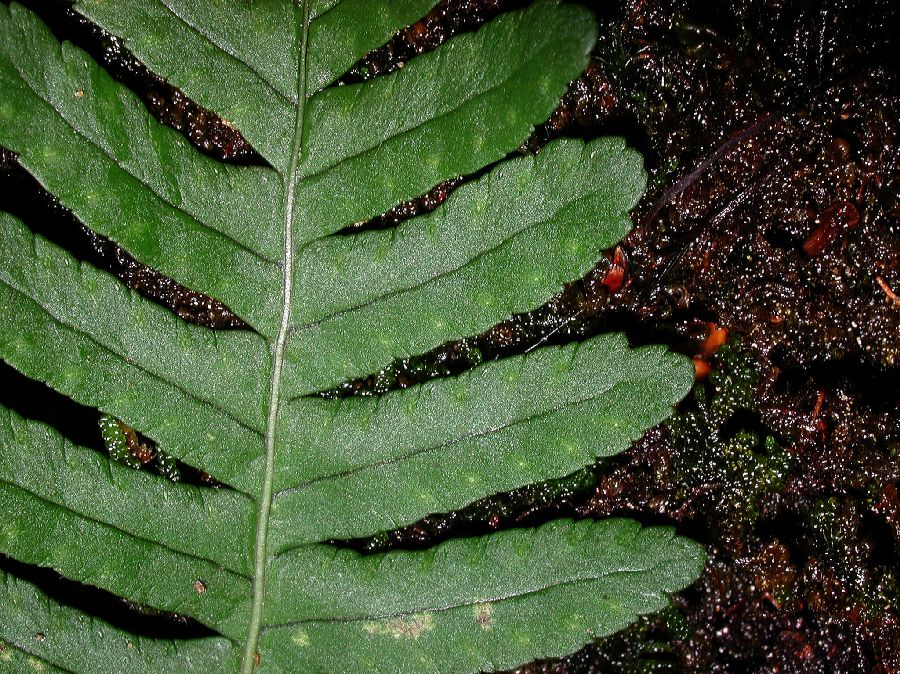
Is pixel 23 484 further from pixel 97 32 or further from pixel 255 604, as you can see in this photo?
pixel 97 32

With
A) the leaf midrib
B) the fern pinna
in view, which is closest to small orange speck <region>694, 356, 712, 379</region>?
the fern pinna

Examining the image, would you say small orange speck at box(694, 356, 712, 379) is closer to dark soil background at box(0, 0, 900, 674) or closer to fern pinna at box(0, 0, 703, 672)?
dark soil background at box(0, 0, 900, 674)

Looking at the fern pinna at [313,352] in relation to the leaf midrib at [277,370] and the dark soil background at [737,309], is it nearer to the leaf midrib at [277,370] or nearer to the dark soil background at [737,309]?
the leaf midrib at [277,370]

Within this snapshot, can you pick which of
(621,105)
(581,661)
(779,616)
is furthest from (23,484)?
(779,616)

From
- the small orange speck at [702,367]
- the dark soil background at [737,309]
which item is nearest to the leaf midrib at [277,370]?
the dark soil background at [737,309]

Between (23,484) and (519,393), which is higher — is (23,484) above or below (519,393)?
below

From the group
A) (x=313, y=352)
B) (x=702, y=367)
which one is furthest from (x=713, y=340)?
(x=313, y=352)

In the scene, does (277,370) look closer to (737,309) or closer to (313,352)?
(313,352)
